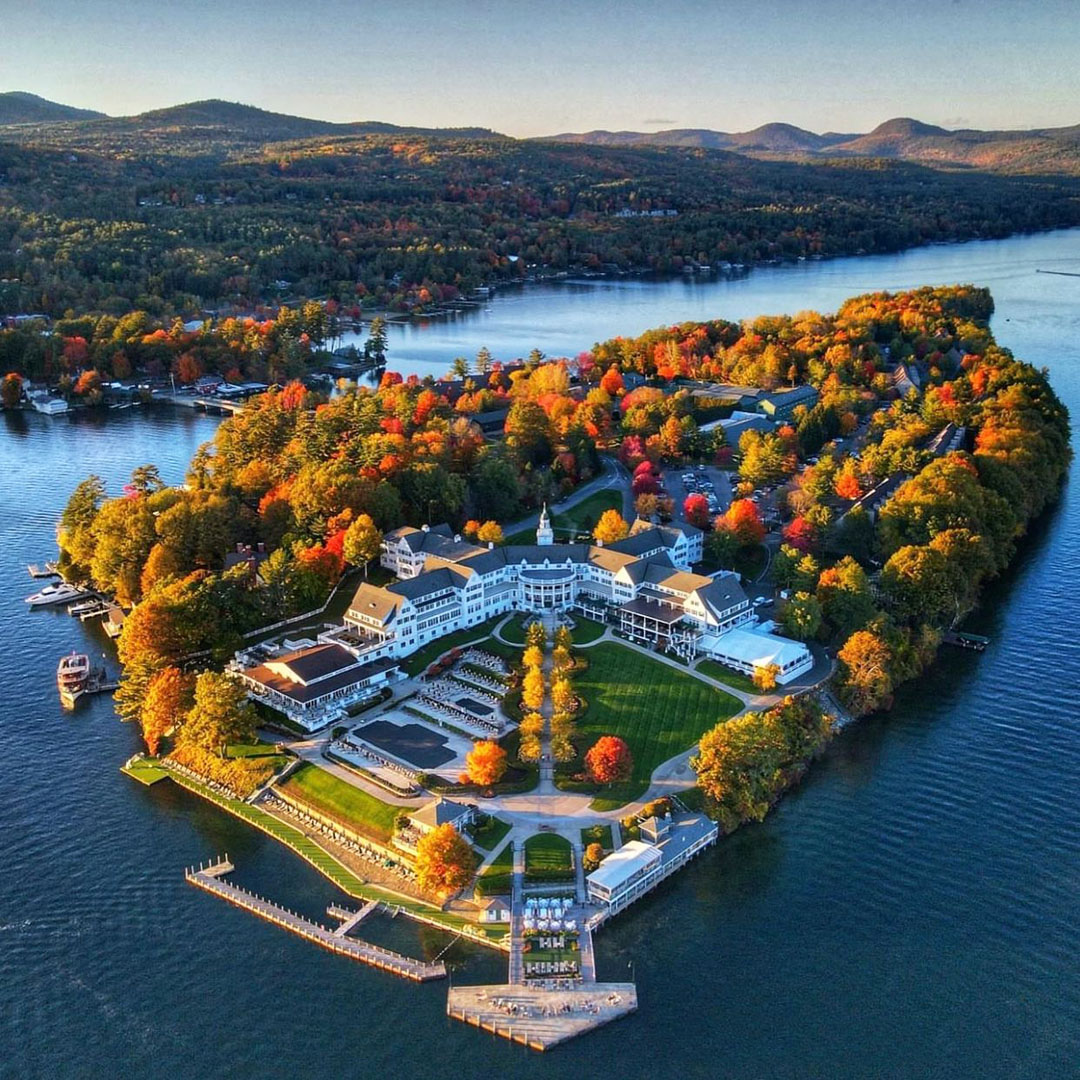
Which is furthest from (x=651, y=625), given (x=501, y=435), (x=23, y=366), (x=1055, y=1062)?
(x=23, y=366)

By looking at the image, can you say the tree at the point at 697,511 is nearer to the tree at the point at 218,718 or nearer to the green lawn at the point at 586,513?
the green lawn at the point at 586,513

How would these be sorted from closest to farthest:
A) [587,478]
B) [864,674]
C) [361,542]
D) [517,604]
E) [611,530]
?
[864,674]
[517,604]
[361,542]
[611,530]
[587,478]

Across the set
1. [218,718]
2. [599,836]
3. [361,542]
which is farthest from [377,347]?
[599,836]

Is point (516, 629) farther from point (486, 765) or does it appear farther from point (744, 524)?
point (744, 524)

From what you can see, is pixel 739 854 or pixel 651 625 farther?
pixel 651 625

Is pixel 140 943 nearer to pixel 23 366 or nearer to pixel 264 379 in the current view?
pixel 264 379

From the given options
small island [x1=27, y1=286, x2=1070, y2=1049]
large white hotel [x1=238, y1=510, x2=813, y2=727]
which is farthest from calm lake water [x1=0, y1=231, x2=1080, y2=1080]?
large white hotel [x1=238, y1=510, x2=813, y2=727]

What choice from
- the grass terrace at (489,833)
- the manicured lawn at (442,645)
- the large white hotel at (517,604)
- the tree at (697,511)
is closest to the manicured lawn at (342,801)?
the grass terrace at (489,833)
